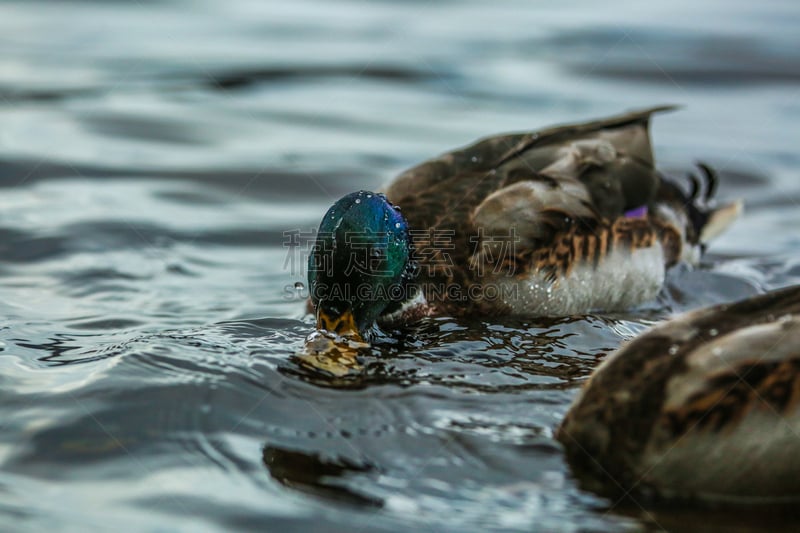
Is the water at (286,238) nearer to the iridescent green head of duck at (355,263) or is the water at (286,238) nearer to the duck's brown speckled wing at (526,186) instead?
the iridescent green head of duck at (355,263)

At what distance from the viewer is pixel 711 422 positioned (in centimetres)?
398

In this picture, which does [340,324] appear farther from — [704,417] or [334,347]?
[704,417]

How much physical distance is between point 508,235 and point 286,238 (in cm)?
218

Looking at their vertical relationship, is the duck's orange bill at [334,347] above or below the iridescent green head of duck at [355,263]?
below

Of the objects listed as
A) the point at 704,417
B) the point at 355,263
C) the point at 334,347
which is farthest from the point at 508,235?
the point at 704,417

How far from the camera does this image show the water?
4070 mm

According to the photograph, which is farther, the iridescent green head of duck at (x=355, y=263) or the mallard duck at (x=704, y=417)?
the iridescent green head of duck at (x=355, y=263)

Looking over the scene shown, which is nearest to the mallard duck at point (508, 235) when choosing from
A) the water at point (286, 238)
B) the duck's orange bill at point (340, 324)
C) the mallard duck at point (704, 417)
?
the duck's orange bill at point (340, 324)

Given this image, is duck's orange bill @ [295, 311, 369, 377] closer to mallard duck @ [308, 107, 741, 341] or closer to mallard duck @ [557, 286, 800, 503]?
mallard duck @ [308, 107, 741, 341]

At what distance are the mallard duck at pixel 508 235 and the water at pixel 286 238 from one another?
0.23 metres

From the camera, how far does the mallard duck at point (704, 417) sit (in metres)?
3.93

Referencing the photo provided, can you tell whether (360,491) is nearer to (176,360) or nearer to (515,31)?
(176,360)

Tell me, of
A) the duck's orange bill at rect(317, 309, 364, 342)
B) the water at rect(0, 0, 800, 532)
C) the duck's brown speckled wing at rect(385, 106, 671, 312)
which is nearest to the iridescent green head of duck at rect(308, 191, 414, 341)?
the duck's orange bill at rect(317, 309, 364, 342)

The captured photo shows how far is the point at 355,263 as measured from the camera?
557cm
